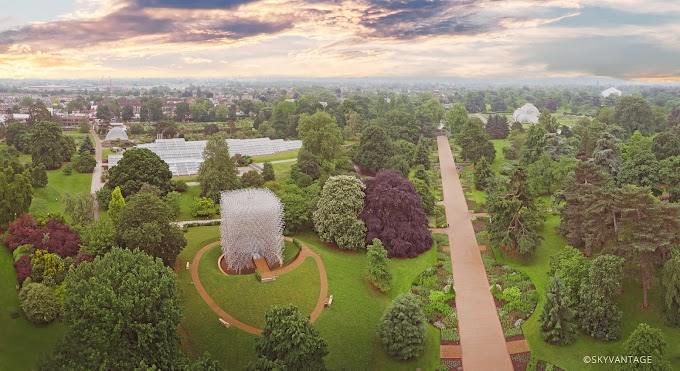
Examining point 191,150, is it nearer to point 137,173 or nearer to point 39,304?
point 137,173

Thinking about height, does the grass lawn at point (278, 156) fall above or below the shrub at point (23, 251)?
above

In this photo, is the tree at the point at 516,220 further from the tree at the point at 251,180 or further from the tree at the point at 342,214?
the tree at the point at 251,180

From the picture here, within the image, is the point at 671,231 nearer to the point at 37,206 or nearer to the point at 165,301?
the point at 165,301

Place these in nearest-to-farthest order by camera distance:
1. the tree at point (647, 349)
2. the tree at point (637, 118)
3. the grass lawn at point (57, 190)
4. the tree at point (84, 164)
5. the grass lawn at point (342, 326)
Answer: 1. the tree at point (647, 349)
2. the grass lawn at point (342, 326)
3. the grass lawn at point (57, 190)
4. the tree at point (84, 164)
5. the tree at point (637, 118)

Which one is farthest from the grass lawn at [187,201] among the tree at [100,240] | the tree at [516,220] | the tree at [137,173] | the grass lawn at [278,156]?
the tree at [516,220]

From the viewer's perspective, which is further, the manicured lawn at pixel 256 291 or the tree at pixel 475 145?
the tree at pixel 475 145

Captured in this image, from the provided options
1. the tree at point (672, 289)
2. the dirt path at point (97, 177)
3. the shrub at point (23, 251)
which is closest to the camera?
the tree at point (672, 289)

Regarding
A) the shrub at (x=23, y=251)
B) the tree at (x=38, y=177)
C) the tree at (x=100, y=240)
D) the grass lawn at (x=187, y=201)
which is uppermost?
the tree at (x=38, y=177)
